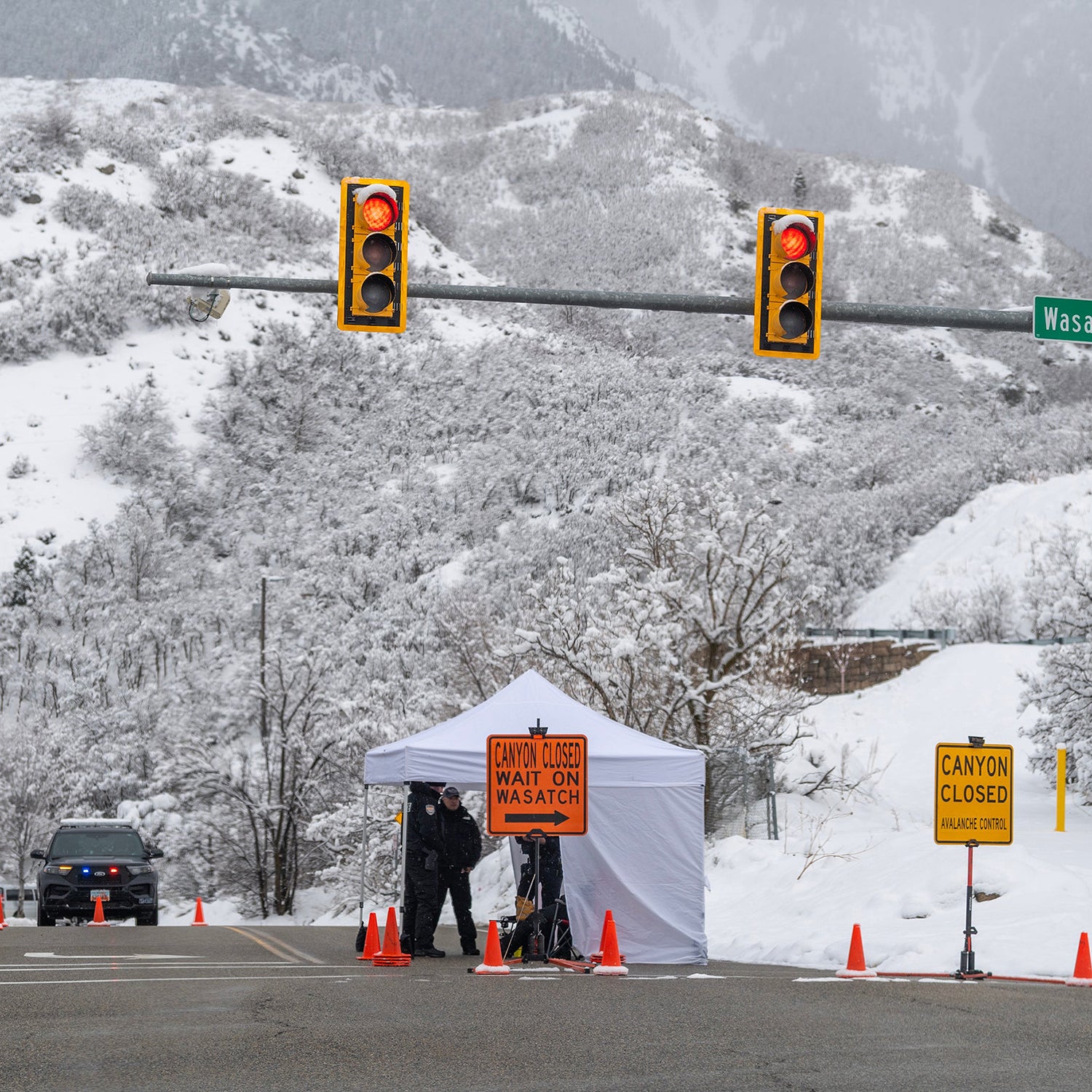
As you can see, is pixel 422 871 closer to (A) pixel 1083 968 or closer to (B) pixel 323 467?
(A) pixel 1083 968

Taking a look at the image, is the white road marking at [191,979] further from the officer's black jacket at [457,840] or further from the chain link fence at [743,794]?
the chain link fence at [743,794]

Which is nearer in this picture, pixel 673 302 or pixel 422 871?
pixel 673 302

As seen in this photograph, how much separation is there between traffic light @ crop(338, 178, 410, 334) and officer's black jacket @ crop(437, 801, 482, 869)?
5534 mm

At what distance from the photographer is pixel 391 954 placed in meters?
14.6

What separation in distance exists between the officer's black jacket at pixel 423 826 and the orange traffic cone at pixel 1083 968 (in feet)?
18.7

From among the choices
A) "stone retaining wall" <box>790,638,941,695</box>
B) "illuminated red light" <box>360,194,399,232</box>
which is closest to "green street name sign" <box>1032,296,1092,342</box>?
"illuminated red light" <box>360,194,399,232</box>

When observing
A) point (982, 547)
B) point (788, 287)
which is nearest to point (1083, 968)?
point (788, 287)

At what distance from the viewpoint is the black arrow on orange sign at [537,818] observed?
14.4m

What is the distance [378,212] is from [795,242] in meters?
3.02

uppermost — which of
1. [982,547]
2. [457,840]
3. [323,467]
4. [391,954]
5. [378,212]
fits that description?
[323,467]

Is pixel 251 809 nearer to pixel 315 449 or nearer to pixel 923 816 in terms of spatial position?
pixel 923 816

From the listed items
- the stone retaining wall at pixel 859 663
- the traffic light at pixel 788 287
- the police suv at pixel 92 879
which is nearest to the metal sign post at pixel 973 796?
the traffic light at pixel 788 287

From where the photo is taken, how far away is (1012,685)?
38125 millimetres

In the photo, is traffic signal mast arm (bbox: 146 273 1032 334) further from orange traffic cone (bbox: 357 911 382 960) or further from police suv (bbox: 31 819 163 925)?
police suv (bbox: 31 819 163 925)
